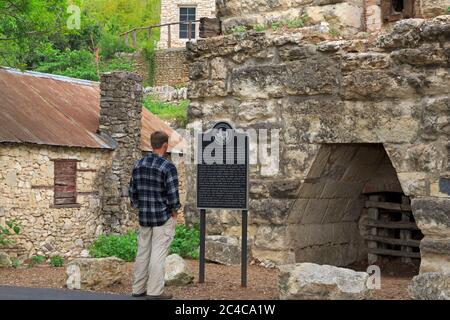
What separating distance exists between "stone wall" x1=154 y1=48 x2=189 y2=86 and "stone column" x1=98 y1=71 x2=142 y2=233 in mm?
16001

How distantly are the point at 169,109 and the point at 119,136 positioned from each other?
12554 mm

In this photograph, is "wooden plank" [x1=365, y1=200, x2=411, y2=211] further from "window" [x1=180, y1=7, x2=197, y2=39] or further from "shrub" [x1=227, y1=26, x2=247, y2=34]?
"window" [x1=180, y1=7, x2=197, y2=39]

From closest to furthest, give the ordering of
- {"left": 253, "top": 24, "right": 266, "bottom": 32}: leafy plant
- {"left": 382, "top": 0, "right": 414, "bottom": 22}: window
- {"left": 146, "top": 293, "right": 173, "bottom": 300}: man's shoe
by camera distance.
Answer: {"left": 146, "top": 293, "right": 173, "bottom": 300}: man's shoe, {"left": 382, "top": 0, "right": 414, "bottom": 22}: window, {"left": 253, "top": 24, "right": 266, "bottom": 32}: leafy plant

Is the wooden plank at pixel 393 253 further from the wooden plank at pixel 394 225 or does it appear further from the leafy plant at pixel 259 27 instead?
the leafy plant at pixel 259 27

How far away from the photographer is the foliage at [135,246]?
9742mm

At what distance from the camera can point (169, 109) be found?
3362cm

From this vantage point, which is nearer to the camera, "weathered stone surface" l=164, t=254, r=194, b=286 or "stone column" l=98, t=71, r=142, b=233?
"weathered stone surface" l=164, t=254, r=194, b=286

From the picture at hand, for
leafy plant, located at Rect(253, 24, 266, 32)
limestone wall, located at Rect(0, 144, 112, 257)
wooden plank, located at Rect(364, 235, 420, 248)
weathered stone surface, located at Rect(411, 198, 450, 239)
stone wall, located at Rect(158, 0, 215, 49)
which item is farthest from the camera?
stone wall, located at Rect(158, 0, 215, 49)

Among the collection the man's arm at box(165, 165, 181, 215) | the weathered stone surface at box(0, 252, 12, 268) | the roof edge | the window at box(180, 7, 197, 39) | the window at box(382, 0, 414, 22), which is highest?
the window at box(180, 7, 197, 39)

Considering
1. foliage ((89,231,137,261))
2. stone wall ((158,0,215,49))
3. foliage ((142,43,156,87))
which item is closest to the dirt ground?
foliage ((89,231,137,261))

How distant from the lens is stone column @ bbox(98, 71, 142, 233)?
20.8 m

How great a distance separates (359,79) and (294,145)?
3.57ft

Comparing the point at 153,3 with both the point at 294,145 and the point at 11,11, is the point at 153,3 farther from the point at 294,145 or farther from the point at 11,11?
the point at 294,145

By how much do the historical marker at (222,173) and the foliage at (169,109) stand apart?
2234 cm
